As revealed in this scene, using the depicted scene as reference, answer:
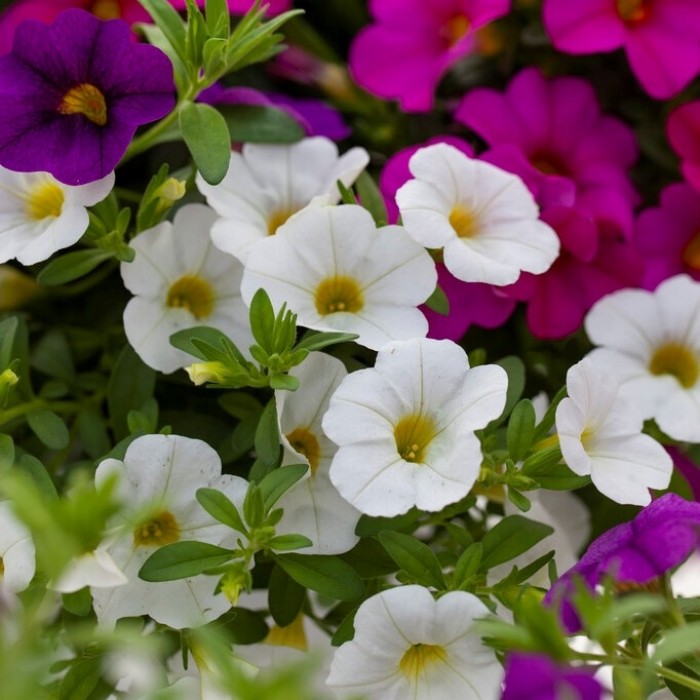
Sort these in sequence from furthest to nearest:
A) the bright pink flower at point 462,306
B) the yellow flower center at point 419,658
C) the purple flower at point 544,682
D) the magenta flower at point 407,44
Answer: the magenta flower at point 407,44 < the bright pink flower at point 462,306 < the yellow flower center at point 419,658 < the purple flower at point 544,682

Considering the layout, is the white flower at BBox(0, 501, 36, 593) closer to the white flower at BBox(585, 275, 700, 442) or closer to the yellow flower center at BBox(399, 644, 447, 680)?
the yellow flower center at BBox(399, 644, 447, 680)

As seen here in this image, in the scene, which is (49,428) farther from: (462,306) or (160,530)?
(462,306)


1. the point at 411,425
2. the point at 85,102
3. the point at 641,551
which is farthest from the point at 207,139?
the point at 641,551

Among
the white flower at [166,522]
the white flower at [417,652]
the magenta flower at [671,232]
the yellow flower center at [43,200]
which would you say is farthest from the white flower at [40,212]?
the magenta flower at [671,232]

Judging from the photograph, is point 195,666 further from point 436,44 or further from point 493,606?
point 436,44

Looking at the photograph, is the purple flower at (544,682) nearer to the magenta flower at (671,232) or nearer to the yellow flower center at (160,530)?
the yellow flower center at (160,530)

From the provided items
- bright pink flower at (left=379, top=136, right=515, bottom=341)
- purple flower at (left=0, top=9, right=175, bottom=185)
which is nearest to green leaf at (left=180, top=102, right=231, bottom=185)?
purple flower at (left=0, top=9, right=175, bottom=185)

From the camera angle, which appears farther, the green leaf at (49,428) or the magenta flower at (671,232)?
the magenta flower at (671,232)
